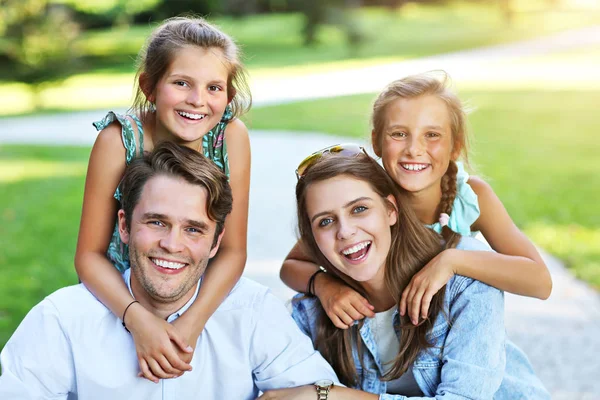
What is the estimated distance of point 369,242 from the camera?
2855 millimetres

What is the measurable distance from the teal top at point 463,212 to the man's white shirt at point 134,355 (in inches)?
32.0

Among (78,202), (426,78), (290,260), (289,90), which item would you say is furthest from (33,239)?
(289,90)

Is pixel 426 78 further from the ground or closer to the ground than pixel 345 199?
further from the ground

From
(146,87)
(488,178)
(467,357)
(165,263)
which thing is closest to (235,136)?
(146,87)

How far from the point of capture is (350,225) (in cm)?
283

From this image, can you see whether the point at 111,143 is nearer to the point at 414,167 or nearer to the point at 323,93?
the point at 414,167

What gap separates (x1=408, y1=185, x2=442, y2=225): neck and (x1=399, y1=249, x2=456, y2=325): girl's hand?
46 centimetres

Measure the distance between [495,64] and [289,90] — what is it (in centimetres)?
635

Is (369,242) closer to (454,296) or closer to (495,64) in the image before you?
(454,296)

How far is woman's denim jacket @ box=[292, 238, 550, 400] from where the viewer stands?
2711mm

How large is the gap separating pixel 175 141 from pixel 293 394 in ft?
3.54

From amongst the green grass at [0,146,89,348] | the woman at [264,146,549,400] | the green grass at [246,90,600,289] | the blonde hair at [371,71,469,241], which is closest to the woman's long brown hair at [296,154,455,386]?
the woman at [264,146,549,400]

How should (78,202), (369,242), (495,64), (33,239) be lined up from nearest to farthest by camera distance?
(369,242), (33,239), (78,202), (495,64)

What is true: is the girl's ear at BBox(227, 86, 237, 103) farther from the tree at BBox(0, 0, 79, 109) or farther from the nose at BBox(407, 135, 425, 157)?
the tree at BBox(0, 0, 79, 109)
